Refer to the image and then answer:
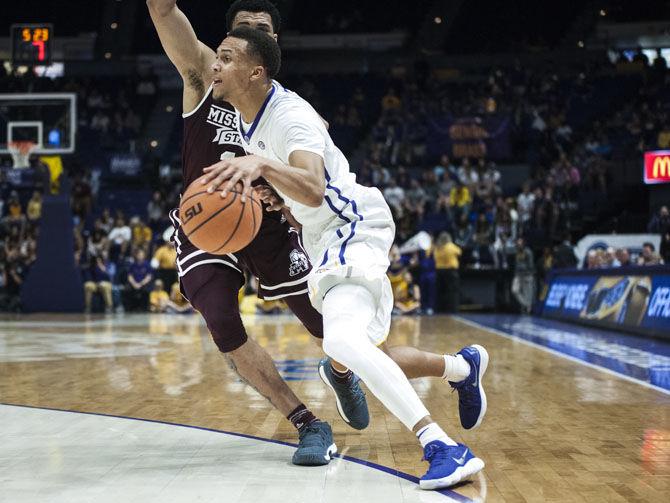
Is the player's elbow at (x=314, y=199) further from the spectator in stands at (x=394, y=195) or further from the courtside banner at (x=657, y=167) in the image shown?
the courtside banner at (x=657, y=167)

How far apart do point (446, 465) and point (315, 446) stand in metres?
0.66

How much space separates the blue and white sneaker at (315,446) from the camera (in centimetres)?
348

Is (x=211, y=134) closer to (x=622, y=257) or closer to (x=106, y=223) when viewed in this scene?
(x=622, y=257)

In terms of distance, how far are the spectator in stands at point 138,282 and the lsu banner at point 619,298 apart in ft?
27.6

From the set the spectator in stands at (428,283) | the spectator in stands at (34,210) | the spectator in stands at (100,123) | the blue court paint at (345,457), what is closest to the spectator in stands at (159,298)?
the spectator in stands at (34,210)

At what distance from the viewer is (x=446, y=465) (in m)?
3.08

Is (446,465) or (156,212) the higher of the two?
(156,212)

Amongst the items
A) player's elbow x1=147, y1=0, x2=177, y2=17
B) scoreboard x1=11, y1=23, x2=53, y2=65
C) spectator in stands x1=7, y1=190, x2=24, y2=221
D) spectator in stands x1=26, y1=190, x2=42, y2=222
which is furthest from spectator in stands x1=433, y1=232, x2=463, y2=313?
player's elbow x1=147, y1=0, x2=177, y2=17

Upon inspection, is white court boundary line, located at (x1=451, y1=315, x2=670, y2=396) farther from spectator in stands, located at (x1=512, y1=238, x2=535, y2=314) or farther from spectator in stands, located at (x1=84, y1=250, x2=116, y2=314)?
spectator in stands, located at (x1=84, y1=250, x2=116, y2=314)

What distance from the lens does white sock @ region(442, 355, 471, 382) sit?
4027mm

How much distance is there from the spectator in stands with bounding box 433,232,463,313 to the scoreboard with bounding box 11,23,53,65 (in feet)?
28.0

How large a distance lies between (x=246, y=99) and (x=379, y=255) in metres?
0.82

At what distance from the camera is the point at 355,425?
13.4 ft

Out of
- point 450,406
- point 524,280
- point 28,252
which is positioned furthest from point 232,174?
point 28,252
